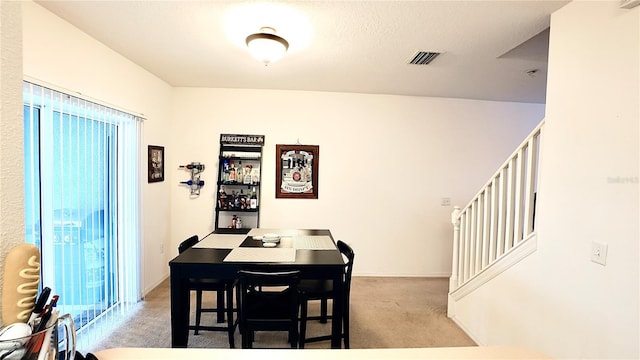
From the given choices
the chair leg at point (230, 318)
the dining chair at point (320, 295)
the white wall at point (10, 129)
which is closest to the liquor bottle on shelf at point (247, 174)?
the chair leg at point (230, 318)

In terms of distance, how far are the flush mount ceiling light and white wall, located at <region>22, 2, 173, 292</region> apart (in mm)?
1318

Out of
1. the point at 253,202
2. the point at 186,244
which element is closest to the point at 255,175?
the point at 253,202

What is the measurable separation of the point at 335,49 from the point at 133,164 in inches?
90.5

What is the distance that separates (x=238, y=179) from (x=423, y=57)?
2640mm

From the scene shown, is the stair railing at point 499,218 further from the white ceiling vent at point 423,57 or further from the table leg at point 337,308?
the table leg at point 337,308

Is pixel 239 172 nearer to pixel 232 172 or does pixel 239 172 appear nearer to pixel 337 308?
pixel 232 172

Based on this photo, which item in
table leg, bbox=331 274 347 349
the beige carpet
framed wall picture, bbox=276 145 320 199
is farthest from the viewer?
framed wall picture, bbox=276 145 320 199

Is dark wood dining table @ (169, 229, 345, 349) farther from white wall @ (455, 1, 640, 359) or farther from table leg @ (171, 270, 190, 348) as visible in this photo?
white wall @ (455, 1, 640, 359)

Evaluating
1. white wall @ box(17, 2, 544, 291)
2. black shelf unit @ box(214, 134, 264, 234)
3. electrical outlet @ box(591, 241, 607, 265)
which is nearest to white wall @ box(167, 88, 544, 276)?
white wall @ box(17, 2, 544, 291)

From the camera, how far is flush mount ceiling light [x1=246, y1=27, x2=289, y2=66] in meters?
2.19

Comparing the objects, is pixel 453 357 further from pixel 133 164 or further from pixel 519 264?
pixel 133 164

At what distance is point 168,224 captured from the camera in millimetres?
3975

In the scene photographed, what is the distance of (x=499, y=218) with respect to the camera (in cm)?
240

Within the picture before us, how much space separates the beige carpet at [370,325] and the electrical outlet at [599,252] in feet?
Result: 4.52
